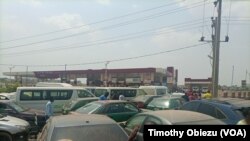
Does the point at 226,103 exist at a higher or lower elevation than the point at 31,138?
higher

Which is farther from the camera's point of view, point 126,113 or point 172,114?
point 126,113

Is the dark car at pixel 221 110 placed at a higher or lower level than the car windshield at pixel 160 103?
higher

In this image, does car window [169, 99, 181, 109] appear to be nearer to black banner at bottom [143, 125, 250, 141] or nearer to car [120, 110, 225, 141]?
car [120, 110, 225, 141]

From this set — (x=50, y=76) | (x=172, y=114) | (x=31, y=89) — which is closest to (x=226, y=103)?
(x=172, y=114)

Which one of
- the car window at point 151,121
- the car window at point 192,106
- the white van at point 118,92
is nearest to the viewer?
the car window at point 151,121

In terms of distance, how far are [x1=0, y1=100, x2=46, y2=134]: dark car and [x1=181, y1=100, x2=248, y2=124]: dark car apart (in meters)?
7.02

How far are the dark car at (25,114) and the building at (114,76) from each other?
38521 millimetres

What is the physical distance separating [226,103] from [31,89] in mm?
13491

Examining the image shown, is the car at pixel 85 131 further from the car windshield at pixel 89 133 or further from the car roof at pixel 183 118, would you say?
the car roof at pixel 183 118

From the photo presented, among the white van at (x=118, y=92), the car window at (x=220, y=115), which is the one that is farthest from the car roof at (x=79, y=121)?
the white van at (x=118, y=92)

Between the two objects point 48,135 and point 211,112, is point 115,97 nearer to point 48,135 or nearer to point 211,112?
point 211,112

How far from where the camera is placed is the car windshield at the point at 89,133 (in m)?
6.59

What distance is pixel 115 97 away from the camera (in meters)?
27.8

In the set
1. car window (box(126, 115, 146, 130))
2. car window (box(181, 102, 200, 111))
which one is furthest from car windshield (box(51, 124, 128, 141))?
car window (box(181, 102, 200, 111))
